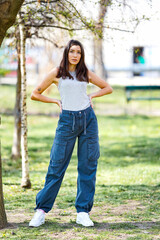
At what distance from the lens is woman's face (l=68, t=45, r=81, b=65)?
4254mm

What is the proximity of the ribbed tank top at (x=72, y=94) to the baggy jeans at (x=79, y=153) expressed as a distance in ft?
0.19

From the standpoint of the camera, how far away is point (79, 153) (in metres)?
4.34

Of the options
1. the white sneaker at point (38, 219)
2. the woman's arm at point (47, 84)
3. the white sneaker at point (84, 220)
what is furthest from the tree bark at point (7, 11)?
the white sneaker at point (84, 220)

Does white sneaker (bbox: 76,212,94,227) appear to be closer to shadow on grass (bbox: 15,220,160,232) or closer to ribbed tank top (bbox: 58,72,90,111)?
shadow on grass (bbox: 15,220,160,232)

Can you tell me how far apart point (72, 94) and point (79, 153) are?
0.60 metres

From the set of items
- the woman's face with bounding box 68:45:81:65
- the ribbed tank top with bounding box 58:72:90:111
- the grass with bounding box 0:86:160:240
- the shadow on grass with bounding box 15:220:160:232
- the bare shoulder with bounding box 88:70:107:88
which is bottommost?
the grass with bounding box 0:86:160:240

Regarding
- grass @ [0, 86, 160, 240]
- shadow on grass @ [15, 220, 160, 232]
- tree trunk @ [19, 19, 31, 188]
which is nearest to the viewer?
grass @ [0, 86, 160, 240]

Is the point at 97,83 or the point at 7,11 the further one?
the point at 97,83

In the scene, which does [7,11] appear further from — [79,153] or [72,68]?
[79,153]

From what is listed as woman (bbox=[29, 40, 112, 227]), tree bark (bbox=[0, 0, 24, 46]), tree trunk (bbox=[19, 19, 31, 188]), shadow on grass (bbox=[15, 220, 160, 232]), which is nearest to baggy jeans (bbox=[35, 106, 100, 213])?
woman (bbox=[29, 40, 112, 227])

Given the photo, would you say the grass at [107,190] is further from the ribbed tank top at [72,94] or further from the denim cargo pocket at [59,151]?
the ribbed tank top at [72,94]

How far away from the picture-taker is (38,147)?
1079cm

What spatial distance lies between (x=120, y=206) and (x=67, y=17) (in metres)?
2.64

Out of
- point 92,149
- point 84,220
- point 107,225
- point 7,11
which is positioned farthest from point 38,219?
point 7,11
